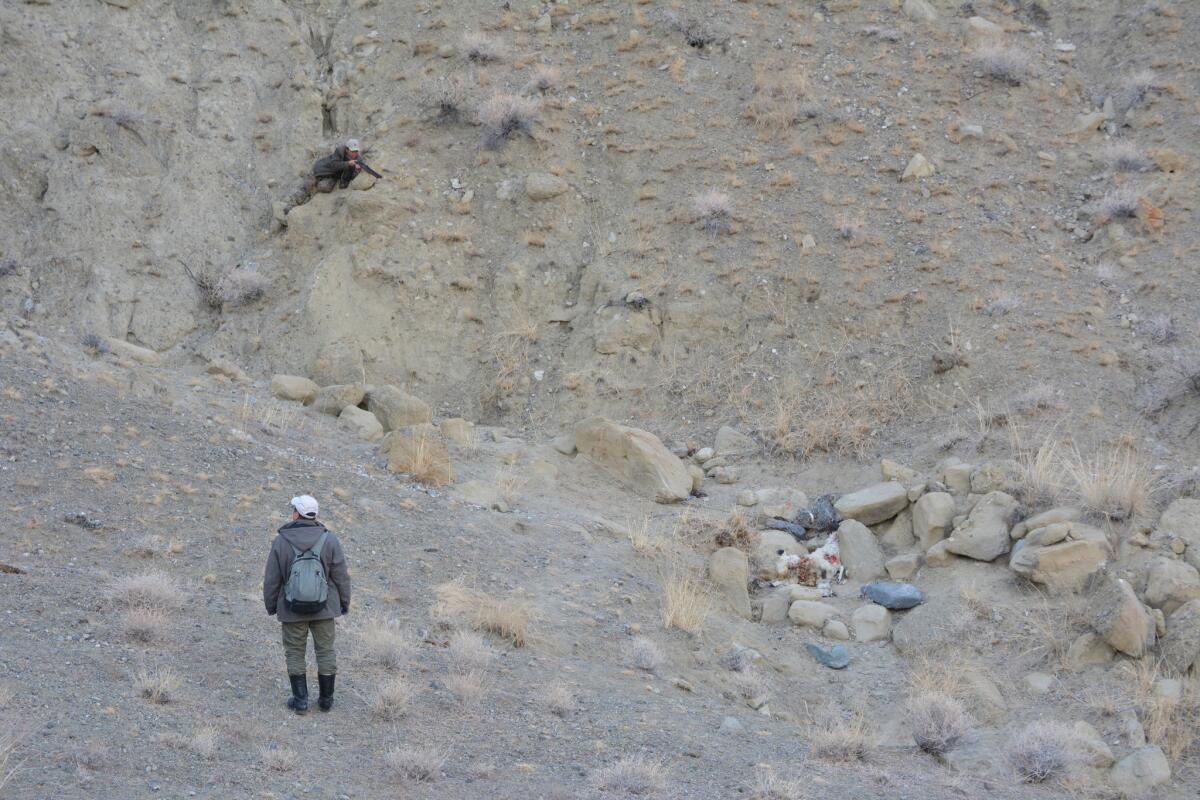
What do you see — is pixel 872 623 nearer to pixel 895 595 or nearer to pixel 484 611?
pixel 895 595

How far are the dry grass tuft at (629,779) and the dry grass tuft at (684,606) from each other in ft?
9.22

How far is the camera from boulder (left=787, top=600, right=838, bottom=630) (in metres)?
9.71

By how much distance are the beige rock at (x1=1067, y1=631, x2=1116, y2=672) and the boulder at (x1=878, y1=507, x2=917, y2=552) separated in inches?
87.5

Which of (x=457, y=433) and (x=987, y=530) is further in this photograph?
(x=457, y=433)

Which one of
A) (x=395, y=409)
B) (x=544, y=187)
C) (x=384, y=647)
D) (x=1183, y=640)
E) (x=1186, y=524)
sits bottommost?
(x=395, y=409)

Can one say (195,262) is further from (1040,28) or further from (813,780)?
(1040,28)

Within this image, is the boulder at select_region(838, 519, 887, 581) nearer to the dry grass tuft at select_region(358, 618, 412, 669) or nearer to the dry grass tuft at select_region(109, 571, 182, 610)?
the dry grass tuft at select_region(358, 618, 412, 669)

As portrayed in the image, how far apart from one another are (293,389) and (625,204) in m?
5.87

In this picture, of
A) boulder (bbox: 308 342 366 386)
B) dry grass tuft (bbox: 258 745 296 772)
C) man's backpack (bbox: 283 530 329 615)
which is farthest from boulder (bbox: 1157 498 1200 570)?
boulder (bbox: 308 342 366 386)

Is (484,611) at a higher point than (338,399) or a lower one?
higher

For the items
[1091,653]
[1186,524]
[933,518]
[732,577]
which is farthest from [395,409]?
[1186,524]

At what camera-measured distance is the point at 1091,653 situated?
8.61 metres

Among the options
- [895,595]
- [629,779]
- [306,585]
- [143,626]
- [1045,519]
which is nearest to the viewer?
[629,779]

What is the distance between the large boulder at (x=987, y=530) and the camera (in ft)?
32.3
